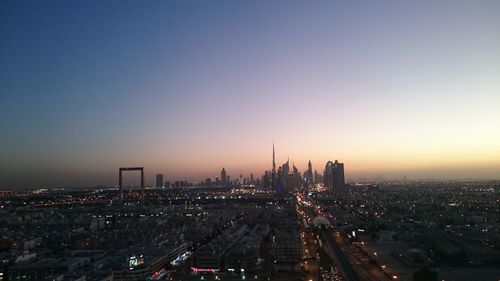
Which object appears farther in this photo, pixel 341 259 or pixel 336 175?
pixel 336 175

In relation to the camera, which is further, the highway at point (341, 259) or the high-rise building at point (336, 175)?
the high-rise building at point (336, 175)

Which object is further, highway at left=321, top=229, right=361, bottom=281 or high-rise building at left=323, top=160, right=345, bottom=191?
high-rise building at left=323, top=160, right=345, bottom=191

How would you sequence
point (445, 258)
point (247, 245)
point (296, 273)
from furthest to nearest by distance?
1. point (247, 245)
2. point (445, 258)
3. point (296, 273)

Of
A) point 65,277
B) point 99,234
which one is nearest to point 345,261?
point 65,277

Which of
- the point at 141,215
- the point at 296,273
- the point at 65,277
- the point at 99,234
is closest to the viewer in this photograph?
the point at 65,277

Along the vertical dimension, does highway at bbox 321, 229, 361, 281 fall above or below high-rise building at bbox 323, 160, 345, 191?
below

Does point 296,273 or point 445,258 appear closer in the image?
point 296,273

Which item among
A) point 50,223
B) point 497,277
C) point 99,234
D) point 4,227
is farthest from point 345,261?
point 4,227

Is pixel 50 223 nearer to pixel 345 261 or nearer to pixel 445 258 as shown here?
pixel 345 261

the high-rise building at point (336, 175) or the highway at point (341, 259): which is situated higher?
the high-rise building at point (336, 175)
